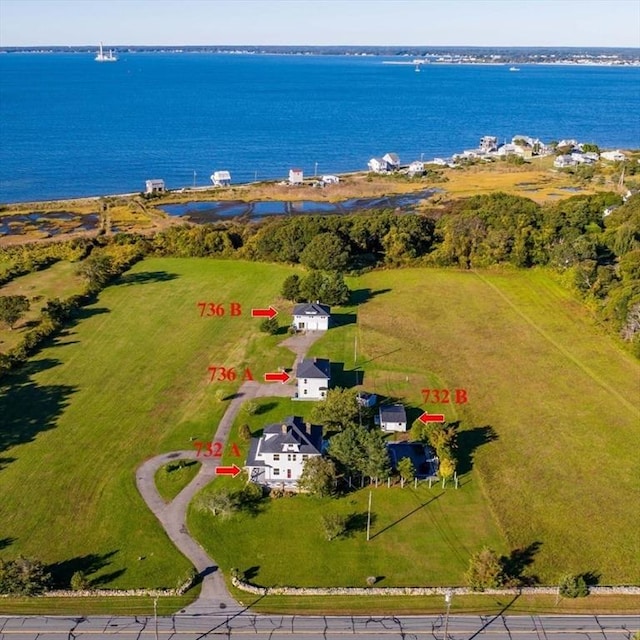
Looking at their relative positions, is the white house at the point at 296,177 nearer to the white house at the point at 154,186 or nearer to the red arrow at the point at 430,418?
the white house at the point at 154,186

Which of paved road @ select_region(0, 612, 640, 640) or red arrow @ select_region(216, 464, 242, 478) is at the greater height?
red arrow @ select_region(216, 464, 242, 478)

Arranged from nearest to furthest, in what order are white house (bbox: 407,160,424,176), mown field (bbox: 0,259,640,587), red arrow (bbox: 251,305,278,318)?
mown field (bbox: 0,259,640,587) < red arrow (bbox: 251,305,278,318) < white house (bbox: 407,160,424,176)

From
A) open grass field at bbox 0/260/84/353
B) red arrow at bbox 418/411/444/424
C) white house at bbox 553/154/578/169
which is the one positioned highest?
white house at bbox 553/154/578/169

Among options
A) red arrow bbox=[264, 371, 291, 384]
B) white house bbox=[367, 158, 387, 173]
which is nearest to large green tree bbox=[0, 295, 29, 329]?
red arrow bbox=[264, 371, 291, 384]

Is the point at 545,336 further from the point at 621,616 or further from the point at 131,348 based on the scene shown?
the point at 131,348

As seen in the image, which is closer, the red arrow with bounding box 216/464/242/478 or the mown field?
the mown field

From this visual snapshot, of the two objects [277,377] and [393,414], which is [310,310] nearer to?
[277,377]

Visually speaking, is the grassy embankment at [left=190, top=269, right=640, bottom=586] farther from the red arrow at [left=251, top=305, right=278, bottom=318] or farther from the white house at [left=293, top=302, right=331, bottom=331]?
the red arrow at [left=251, top=305, right=278, bottom=318]

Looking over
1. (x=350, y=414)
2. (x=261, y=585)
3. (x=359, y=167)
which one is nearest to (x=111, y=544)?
(x=261, y=585)
